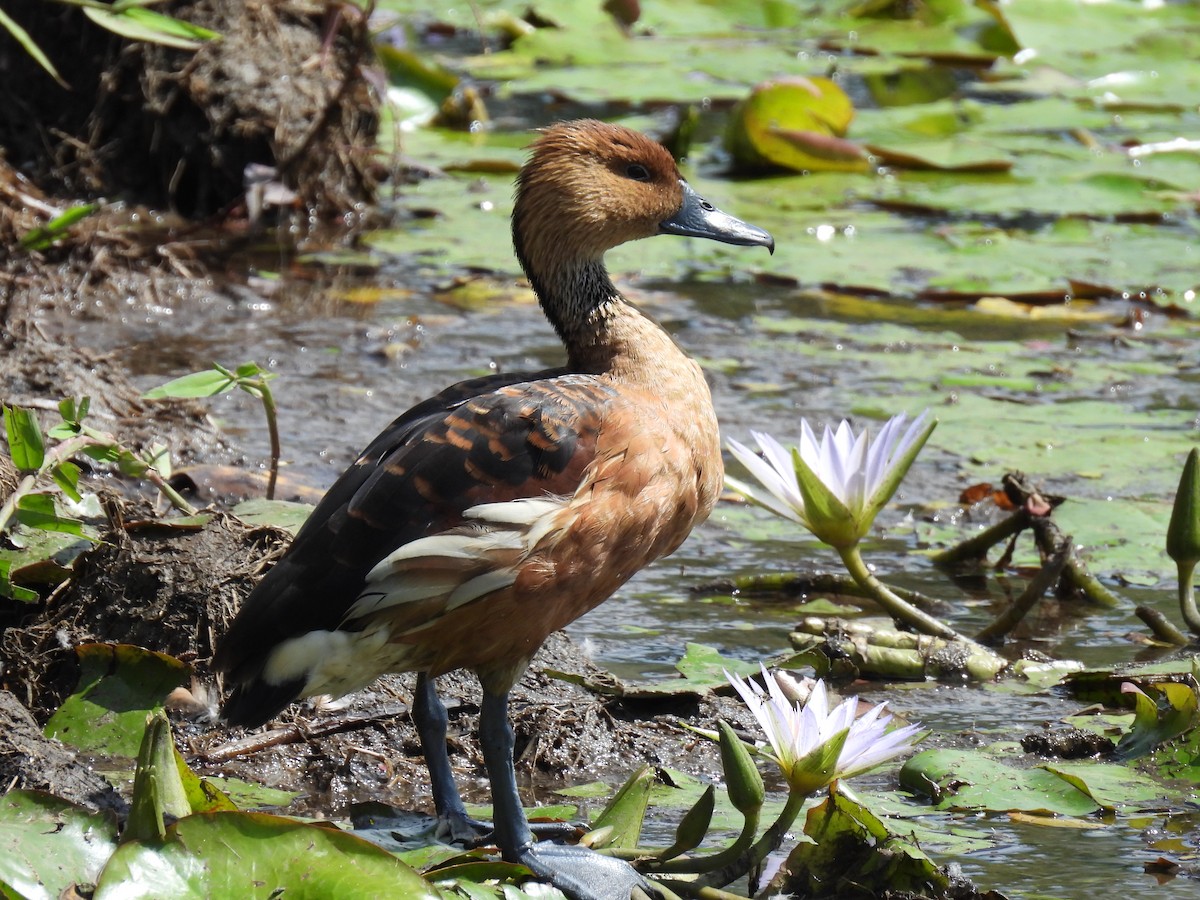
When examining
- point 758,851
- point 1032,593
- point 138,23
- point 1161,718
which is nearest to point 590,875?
point 758,851

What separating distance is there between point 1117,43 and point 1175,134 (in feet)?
6.47

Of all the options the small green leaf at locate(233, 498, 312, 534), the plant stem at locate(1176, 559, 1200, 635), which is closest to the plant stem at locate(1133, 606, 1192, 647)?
the plant stem at locate(1176, 559, 1200, 635)

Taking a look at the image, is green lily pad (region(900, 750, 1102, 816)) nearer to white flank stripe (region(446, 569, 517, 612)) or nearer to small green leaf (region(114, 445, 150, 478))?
white flank stripe (region(446, 569, 517, 612))

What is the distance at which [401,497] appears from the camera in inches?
130

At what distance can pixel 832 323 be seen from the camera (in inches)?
284

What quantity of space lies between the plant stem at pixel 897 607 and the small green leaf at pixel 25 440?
1877 mm

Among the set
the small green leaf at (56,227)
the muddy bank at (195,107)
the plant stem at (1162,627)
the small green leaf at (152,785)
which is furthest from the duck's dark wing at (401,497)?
the muddy bank at (195,107)

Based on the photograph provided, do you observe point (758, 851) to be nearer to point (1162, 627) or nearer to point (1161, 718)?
point (1161, 718)

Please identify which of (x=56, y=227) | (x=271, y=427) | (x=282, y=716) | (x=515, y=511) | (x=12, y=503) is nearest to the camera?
(x=515, y=511)

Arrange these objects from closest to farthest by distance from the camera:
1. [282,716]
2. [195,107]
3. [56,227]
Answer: [282,716] < [56,227] < [195,107]

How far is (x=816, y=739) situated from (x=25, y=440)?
71.6 inches

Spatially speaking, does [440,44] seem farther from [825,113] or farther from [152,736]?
[152,736]

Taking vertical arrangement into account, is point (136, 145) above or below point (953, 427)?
above

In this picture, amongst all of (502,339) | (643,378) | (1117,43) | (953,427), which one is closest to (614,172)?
(643,378)
